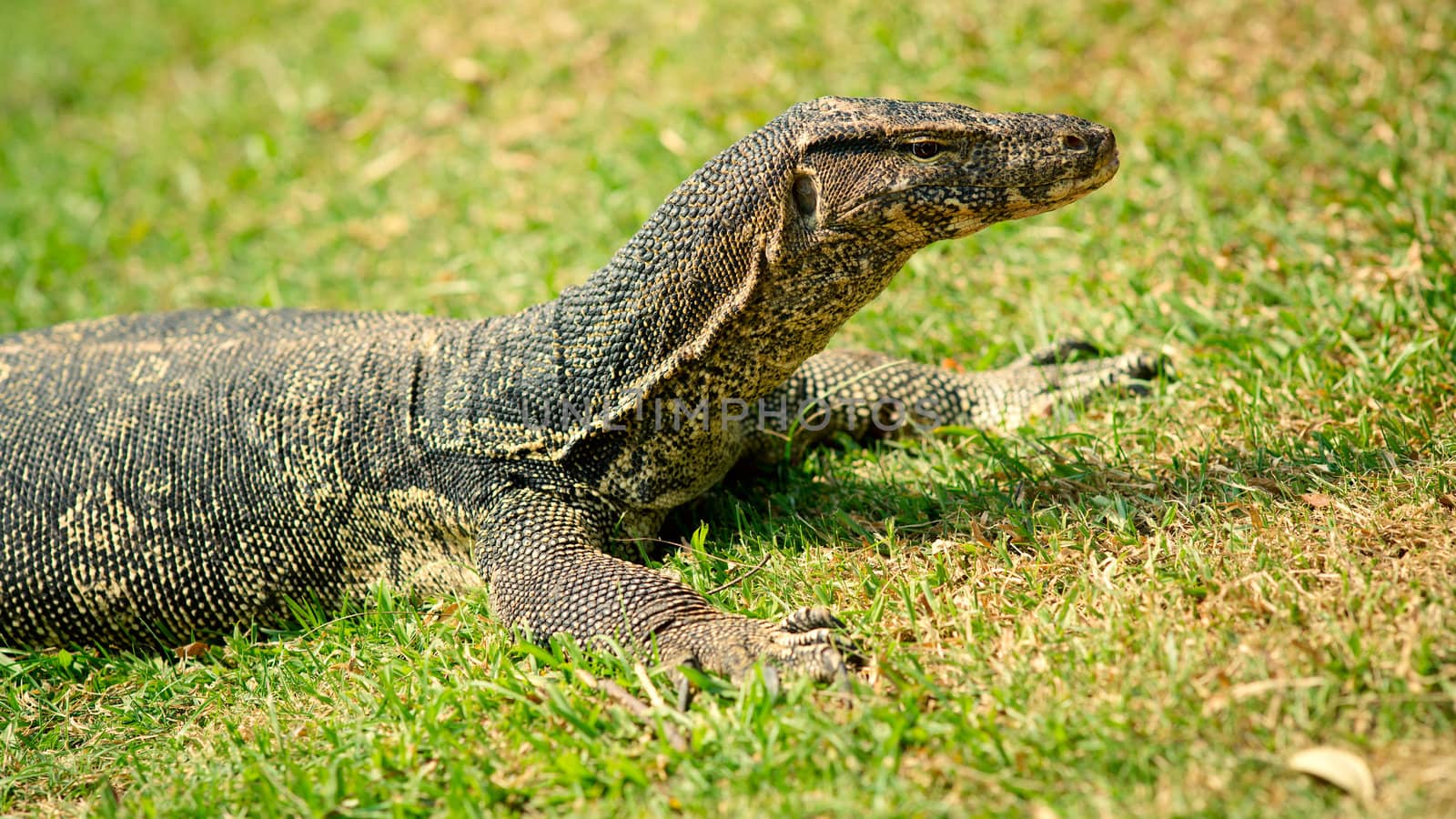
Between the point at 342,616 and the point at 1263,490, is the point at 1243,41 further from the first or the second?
the point at 342,616

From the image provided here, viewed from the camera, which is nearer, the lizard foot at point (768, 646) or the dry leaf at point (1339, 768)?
Result: the dry leaf at point (1339, 768)

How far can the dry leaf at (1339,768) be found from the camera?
2.49 m

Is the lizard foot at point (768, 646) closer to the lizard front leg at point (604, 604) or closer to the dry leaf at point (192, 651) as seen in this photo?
the lizard front leg at point (604, 604)

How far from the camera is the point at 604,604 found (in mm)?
3447

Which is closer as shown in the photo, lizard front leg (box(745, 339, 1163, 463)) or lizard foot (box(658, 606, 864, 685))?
lizard foot (box(658, 606, 864, 685))

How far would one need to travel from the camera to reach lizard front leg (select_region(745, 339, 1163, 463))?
4473mm

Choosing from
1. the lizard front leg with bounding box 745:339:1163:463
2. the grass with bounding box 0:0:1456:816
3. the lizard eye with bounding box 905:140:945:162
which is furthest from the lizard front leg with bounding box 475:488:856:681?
the lizard eye with bounding box 905:140:945:162

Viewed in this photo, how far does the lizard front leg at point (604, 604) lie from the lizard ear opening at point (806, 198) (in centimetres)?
114

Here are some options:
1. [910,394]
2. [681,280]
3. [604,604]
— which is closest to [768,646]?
[604,604]

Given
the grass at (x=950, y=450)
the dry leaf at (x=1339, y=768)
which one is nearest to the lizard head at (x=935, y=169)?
the grass at (x=950, y=450)

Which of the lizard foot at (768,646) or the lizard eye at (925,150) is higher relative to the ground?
the lizard eye at (925,150)

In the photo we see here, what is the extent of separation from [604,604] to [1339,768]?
197 centimetres

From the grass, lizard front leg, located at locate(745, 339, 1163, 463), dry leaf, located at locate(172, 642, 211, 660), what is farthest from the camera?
lizard front leg, located at locate(745, 339, 1163, 463)

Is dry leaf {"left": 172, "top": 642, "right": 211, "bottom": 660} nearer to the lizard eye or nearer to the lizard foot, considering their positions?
the lizard foot
